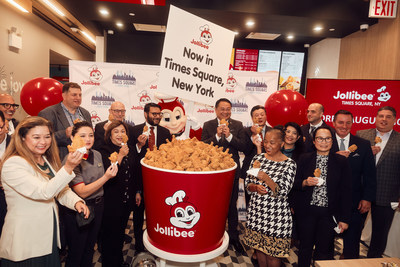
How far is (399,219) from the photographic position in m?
3.25

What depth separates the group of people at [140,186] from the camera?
1.63 metres

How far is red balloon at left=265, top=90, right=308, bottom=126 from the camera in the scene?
3.62 metres

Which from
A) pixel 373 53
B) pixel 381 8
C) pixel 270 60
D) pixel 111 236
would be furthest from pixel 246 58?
pixel 111 236

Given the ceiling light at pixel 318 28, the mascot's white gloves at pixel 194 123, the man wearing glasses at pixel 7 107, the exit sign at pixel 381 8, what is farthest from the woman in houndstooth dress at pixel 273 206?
the ceiling light at pixel 318 28

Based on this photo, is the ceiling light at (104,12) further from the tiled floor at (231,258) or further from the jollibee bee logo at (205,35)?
the tiled floor at (231,258)

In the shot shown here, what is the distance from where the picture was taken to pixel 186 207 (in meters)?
1.46

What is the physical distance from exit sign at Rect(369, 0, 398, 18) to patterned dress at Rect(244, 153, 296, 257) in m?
4.30

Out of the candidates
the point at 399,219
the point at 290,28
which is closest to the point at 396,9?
the point at 290,28

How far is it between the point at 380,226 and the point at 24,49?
7958 millimetres

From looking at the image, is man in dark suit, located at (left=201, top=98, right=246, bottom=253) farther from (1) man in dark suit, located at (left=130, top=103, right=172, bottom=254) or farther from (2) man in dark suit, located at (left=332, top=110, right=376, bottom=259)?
(2) man in dark suit, located at (left=332, top=110, right=376, bottom=259)

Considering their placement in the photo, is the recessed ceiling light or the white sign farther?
the recessed ceiling light

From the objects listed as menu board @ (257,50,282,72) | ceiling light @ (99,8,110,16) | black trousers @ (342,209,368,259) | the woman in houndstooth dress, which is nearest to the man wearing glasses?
the woman in houndstooth dress

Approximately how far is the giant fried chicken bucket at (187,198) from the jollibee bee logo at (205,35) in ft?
3.10

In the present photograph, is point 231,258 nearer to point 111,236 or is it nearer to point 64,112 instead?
point 111,236
